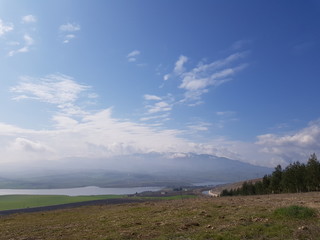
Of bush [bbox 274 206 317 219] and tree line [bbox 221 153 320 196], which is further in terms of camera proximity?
tree line [bbox 221 153 320 196]

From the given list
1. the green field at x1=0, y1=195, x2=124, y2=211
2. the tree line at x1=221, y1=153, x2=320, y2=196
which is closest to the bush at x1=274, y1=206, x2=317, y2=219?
the tree line at x1=221, y1=153, x2=320, y2=196

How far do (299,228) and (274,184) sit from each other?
256 feet

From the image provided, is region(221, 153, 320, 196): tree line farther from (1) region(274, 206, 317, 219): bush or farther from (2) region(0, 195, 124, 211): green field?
(2) region(0, 195, 124, 211): green field

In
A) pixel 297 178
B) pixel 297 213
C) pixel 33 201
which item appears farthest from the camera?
pixel 33 201

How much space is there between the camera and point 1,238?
19438mm

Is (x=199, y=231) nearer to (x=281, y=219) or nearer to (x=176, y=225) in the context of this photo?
(x=176, y=225)

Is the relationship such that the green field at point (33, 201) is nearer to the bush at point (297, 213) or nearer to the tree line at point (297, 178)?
the tree line at point (297, 178)

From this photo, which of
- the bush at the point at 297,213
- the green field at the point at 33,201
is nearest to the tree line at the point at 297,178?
the bush at the point at 297,213

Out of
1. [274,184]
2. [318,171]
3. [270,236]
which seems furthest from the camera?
[274,184]

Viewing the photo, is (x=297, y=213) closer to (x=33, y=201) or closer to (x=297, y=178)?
(x=297, y=178)

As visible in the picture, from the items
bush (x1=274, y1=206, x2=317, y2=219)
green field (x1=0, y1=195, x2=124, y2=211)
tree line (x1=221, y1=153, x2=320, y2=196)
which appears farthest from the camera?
green field (x1=0, y1=195, x2=124, y2=211)

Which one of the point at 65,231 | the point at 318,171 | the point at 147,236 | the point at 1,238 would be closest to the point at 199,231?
the point at 147,236

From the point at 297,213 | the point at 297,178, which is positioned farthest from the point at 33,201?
the point at 297,213

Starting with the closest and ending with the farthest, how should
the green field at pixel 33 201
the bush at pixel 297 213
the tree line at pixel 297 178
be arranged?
the bush at pixel 297 213
the tree line at pixel 297 178
the green field at pixel 33 201
